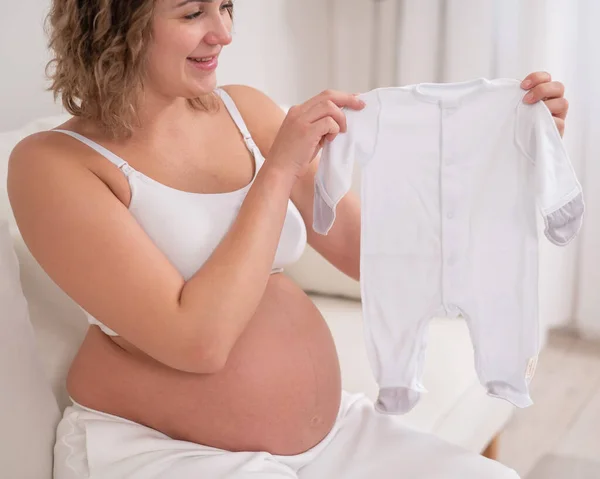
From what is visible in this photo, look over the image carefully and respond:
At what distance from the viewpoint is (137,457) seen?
3.55ft

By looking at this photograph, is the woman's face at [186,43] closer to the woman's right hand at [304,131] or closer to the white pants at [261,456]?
the woman's right hand at [304,131]

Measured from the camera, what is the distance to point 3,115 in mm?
1733

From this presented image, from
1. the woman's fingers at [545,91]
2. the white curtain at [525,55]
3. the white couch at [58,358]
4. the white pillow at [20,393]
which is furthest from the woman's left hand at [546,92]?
the white curtain at [525,55]

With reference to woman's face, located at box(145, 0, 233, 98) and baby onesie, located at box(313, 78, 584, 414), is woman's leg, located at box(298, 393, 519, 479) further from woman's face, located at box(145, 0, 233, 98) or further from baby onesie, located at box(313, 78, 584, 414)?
woman's face, located at box(145, 0, 233, 98)

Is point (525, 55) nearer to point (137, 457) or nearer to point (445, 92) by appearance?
point (445, 92)

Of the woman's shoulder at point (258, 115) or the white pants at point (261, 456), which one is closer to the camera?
the white pants at point (261, 456)

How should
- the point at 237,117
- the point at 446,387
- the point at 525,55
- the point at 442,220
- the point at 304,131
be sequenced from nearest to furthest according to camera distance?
the point at 304,131 → the point at 442,220 → the point at 237,117 → the point at 446,387 → the point at 525,55

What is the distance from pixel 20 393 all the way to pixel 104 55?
508 mm

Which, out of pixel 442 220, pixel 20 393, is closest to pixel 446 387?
pixel 442 220

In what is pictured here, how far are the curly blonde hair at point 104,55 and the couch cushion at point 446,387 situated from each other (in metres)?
0.74

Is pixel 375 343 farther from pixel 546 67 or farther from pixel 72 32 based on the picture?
pixel 546 67

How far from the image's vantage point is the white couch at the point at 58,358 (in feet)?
3.70

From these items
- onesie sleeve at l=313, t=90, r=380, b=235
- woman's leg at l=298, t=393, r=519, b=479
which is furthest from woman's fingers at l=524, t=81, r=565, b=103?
woman's leg at l=298, t=393, r=519, b=479

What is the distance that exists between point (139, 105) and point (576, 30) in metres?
1.79
